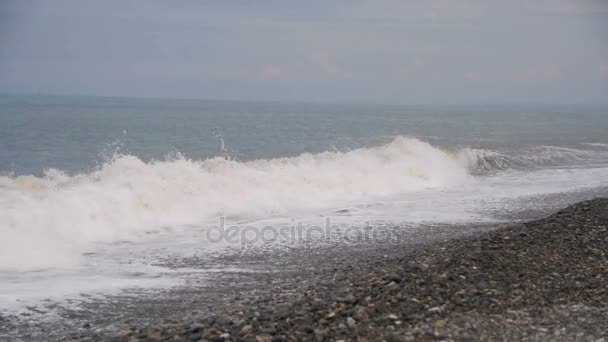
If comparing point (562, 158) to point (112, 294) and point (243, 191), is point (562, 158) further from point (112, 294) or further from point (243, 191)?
point (112, 294)

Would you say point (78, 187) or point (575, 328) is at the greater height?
point (78, 187)

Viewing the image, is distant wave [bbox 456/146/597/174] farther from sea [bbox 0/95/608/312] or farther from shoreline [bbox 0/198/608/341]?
shoreline [bbox 0/198/608/341]

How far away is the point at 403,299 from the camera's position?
22.0 feet

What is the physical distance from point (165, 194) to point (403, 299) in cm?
1004

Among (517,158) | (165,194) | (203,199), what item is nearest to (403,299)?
(165,194)

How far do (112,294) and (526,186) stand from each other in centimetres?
1489

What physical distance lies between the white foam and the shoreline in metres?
3.19

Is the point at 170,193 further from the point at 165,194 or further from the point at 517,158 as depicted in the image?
the point at 517,158

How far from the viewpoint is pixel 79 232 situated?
1242cm

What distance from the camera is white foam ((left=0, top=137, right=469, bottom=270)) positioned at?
11875 mm

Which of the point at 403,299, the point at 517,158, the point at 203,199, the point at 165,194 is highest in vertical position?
the point at 517,158

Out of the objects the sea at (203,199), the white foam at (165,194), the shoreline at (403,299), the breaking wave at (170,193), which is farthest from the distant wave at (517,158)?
the shoreline at (403,299)

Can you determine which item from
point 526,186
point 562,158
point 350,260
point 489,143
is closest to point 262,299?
point 350,260

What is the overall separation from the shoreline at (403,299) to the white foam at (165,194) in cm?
319
